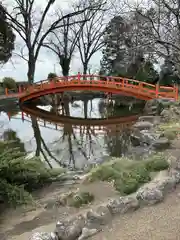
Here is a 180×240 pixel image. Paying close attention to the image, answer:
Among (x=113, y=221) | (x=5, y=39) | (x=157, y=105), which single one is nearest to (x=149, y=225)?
(x=113, y=221)

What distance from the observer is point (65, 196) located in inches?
186

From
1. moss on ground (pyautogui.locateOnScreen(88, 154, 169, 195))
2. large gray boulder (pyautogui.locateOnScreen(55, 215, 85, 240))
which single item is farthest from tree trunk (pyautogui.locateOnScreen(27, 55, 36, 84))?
large gray boulder (pyautogui.locateOnScreen(55, 215, 85, 240))

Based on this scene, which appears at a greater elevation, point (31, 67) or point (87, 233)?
point (31, 67)

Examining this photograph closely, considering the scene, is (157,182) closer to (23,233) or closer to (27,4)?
(23,233)

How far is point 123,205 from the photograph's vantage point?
3.91 meters

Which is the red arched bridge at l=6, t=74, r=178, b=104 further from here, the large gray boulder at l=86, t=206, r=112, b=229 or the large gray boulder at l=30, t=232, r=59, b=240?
the large gray boulder at l=30, t=232, r=59, b=240

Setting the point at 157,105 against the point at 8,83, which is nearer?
the point at 157,105

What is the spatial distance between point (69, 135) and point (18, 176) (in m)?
6.88

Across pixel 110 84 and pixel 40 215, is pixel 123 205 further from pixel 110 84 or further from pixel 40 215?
pixel 110 84

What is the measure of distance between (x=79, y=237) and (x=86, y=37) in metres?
28.9

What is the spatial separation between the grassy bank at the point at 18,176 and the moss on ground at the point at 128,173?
955 mm

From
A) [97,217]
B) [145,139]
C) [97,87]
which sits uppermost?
[97,87]

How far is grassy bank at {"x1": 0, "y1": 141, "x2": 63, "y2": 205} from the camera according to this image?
14.7 ft

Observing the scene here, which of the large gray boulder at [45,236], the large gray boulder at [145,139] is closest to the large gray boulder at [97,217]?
the large gray boulder at [45,236]
